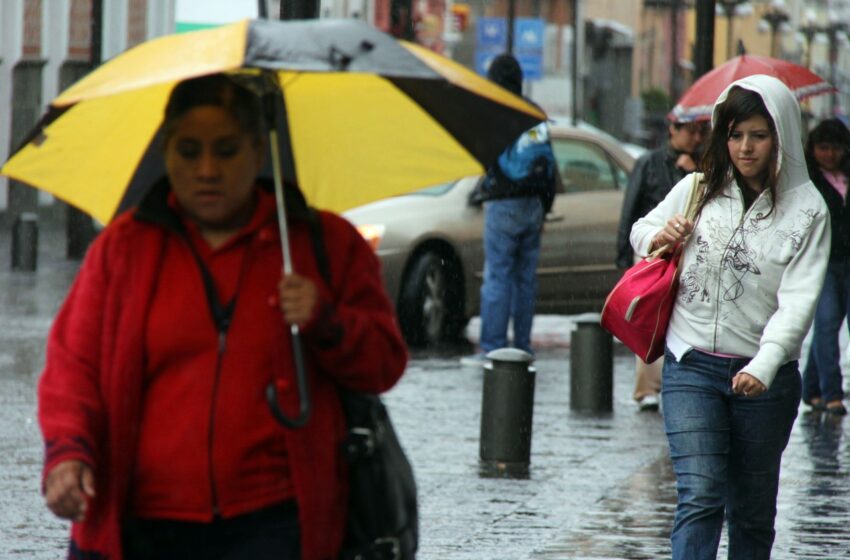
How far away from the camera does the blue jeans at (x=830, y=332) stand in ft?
37.3

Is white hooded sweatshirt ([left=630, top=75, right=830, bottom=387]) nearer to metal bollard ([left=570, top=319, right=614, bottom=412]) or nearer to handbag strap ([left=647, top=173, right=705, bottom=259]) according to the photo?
handbag strap ([left=647, top=173, right=705, bottom=259])

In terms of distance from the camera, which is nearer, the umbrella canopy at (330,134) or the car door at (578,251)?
the umbrella canopy at (330,134)

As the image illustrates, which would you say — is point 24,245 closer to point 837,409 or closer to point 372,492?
point 837,409

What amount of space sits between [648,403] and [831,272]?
139 cm

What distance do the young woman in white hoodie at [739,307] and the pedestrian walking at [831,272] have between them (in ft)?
18.3

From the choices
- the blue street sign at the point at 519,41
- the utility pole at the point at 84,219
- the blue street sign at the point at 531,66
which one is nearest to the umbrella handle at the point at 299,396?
the utility pole at the point at 84,219

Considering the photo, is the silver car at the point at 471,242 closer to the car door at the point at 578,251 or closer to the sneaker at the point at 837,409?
the car door at the point at 578,251

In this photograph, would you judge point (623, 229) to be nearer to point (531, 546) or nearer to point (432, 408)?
point (432, 408)

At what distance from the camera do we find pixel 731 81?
10008 millimetres

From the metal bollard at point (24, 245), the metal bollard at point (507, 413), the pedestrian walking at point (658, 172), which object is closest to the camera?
the metal bollard at point (507, 413)

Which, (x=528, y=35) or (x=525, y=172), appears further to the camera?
(x=528, y=35)

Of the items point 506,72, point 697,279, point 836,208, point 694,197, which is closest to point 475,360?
point 506,72

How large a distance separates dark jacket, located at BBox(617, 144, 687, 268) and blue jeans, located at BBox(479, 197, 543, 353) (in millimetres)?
2509

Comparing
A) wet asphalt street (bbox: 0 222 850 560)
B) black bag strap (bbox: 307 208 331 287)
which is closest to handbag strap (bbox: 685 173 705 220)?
wet asphalt street (bbox: 0 222 850 560)
